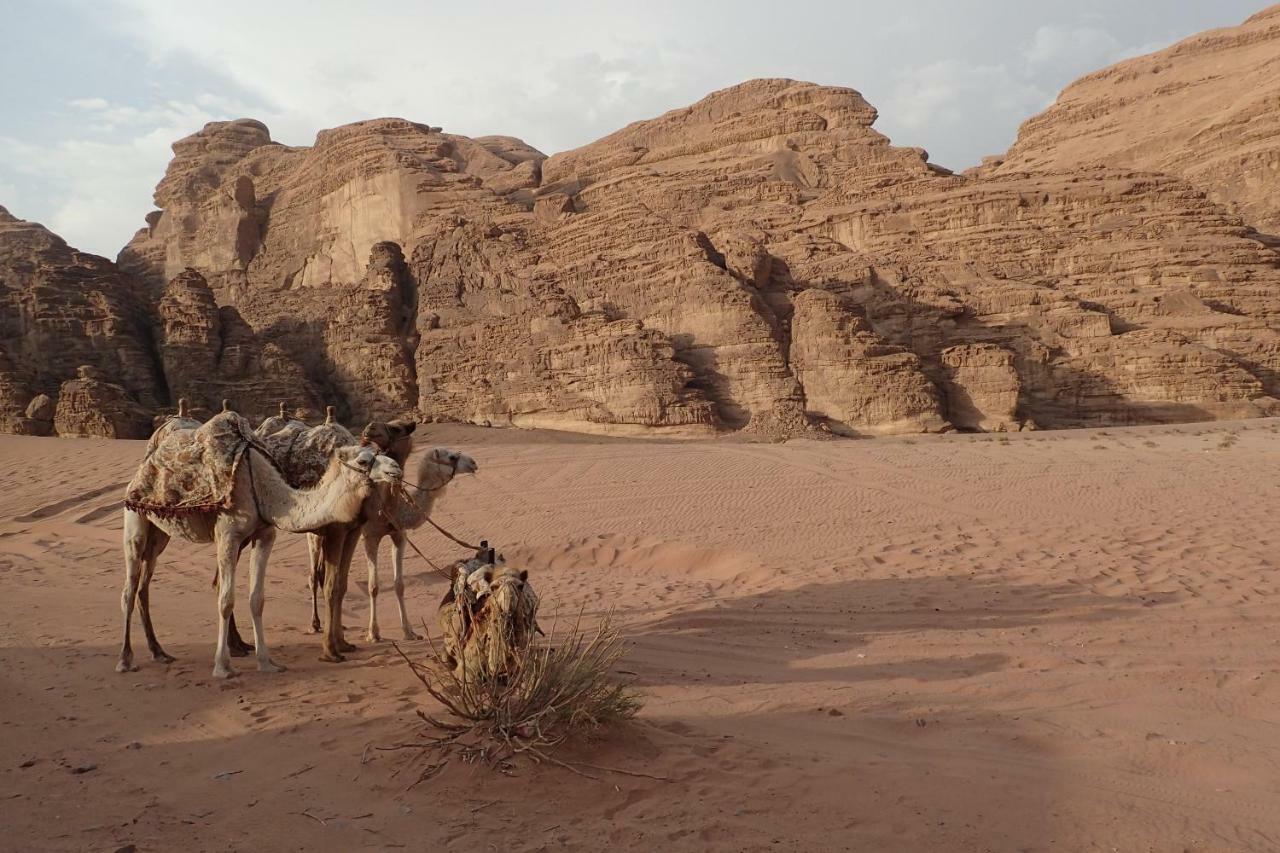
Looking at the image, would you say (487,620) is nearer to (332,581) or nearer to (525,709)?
(525,709)

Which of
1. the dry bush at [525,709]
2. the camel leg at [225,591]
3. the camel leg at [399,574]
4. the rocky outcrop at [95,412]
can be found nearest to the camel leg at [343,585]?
the camel leg at [399,574]

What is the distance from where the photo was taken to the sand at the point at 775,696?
3.74 m

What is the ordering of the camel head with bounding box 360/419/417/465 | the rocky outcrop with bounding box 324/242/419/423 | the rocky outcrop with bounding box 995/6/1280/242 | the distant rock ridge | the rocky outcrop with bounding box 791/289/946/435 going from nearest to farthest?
the camel head with bounding box 360/419/417/465 → the rocky outcrop with bounding box 791/289/946/435 → the distant rock ridge → the rocky outcrop with bounding box 324/242/419/423 → the rocky outcrop with bounding box 995/6/1280/242

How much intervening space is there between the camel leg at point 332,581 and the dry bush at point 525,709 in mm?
2332

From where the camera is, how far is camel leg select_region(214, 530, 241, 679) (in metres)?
6.23

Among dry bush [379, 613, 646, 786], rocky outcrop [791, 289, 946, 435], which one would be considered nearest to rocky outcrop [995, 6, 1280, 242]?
rocky outcrop [791, 289, 946, 435]

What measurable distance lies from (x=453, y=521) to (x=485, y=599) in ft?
33.2

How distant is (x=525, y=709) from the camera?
4445mm

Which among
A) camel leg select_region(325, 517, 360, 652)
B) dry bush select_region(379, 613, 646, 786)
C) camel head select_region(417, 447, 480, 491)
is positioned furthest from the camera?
camel head select_region(417, 447, 480, 491)

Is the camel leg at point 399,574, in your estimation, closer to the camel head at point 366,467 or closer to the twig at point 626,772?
the camel head at point 366,467

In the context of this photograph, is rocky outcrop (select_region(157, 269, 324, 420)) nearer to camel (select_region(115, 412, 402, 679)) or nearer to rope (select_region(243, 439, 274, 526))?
camel (select_region(115, 412, 402, 679))

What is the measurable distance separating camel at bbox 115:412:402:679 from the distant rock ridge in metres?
22.6

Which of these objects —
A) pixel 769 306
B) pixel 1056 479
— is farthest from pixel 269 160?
pixel 1056 479

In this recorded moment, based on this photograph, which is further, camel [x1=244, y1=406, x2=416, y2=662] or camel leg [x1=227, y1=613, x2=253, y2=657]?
camel leg [x1=227, y1=613, x2=253, y2=657]
